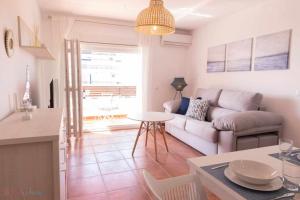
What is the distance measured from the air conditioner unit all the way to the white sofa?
6.24 ft

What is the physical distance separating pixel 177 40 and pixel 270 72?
2334 mm

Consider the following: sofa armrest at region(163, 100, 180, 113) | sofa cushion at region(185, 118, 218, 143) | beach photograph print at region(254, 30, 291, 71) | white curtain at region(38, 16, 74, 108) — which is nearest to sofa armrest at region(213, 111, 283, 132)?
sofa cushion at region(185, 118, 218, 143)

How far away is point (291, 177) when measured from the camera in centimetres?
95

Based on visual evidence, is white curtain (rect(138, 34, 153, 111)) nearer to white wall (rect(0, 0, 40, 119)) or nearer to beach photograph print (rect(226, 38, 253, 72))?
beach photograph print (rect(226, 38, 253, 72))

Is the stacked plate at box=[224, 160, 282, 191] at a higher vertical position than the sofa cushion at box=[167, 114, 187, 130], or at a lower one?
higher

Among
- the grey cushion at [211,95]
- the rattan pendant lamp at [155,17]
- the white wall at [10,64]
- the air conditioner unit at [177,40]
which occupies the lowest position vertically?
the grey cushion at [211,95]

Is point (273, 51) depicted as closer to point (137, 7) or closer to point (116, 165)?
point (137, 7)

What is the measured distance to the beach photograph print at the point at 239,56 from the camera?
3.47 m

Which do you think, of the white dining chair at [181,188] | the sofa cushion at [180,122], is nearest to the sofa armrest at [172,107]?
the sofa cushion at [180,122]

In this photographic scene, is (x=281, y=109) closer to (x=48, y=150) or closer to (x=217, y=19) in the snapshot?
(x=217, y=19)

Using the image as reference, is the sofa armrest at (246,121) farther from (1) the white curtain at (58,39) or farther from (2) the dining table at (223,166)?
(1) the white curtain at (58,39)

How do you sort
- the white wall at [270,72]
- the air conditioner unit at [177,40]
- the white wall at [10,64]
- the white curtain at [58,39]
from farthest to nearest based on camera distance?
the air conditioner unit at [177,40] < the white curtain at [58,39] < the white wall at [270,72] < the white wall at [10,64]

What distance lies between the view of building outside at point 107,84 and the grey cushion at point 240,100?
110 inches

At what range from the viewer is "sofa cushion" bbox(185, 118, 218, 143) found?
2.88 m
